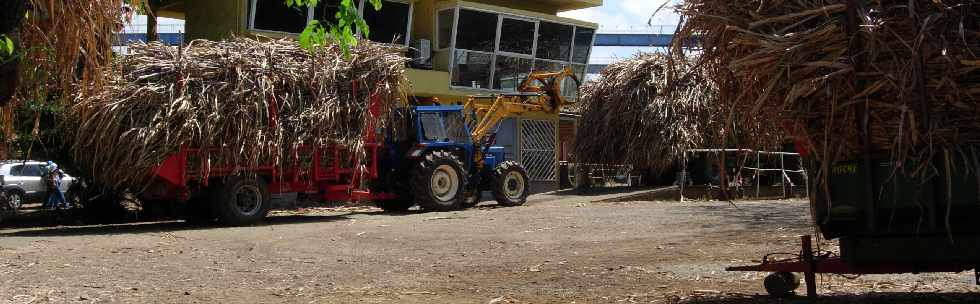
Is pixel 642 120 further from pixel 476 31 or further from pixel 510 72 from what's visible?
pixel 476 31

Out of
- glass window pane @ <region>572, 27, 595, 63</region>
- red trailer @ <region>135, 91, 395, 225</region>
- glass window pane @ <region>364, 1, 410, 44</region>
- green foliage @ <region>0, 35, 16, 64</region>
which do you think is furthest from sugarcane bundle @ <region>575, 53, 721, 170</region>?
green foliage @ <region>0, 35, 16, 64</region>

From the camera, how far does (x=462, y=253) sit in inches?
443

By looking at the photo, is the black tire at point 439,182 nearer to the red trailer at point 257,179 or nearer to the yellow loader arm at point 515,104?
the red trailer at point 257,179

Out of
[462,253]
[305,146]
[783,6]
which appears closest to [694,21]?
[783,6]

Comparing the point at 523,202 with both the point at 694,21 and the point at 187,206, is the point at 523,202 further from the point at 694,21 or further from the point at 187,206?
the point at 694,21

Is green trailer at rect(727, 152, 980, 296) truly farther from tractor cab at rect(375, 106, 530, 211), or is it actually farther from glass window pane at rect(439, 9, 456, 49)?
glass window pane at rect(439, 9, 456, 49)

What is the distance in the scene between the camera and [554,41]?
27.6m

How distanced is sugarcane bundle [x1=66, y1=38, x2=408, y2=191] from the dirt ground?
1.18 m

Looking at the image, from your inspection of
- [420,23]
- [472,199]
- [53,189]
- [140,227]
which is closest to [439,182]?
[472,199]

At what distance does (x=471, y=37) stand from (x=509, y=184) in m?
6.31

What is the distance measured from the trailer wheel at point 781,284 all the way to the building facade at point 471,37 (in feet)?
53.7

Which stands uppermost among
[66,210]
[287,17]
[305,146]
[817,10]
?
[287,17]

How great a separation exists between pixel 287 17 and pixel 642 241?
41.8ft

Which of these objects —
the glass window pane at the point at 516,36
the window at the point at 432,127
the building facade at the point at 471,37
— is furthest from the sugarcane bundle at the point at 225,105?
the glass window pane at the point at 516,36
